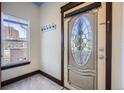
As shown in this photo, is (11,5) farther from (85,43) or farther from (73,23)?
(85,43)

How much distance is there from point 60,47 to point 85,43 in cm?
75

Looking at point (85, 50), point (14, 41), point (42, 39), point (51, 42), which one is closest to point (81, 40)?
point (85, 50)

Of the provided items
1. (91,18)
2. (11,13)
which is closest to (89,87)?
(91,18)

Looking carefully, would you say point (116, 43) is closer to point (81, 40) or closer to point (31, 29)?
point (81, 40)

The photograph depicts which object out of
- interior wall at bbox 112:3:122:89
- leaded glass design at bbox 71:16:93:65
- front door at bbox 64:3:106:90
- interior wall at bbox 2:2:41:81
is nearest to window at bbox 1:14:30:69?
interior wall at bbox 2:2:41:81

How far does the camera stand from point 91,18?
1.75 metres

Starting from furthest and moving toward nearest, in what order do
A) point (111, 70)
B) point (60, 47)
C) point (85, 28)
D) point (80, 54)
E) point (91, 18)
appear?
point (60, 47)
point (80, 54)
point (85, 28)
point (91, 18)
point (111, 70)

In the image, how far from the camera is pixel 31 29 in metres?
3.12

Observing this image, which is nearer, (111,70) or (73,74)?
(111,70)

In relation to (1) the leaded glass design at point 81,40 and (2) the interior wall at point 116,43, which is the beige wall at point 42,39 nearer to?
(1) the leaded glass design at point 81,40

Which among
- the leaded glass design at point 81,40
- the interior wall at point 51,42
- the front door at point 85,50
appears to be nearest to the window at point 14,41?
the interior wall at point 51,42

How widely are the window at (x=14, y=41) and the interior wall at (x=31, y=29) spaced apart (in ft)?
0.39

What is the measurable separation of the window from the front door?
1327 mm

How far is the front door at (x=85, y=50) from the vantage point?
5.20 feet
